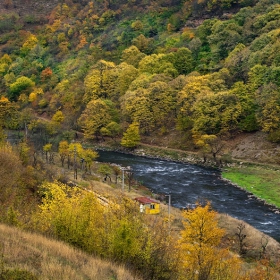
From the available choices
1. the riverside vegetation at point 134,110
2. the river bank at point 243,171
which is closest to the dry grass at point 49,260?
the riverside vegetation at point 134,110

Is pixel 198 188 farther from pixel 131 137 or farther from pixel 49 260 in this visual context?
pixel 49 260

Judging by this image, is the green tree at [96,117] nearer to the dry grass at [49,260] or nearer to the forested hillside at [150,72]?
the forested hillside at [150,72]

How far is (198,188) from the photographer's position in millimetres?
45750

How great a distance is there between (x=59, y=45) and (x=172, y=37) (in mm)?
35841

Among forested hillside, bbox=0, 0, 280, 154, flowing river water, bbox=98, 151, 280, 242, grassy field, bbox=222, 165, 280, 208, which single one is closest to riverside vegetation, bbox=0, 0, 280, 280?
forested hillside, bbox=0, 0, 280, 154

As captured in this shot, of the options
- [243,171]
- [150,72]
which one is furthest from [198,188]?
[150,72]

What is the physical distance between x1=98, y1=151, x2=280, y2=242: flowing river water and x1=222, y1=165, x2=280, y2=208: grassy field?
1.22m

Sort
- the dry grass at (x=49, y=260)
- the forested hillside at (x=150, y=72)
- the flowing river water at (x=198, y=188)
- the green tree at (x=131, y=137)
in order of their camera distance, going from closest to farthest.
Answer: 1. the dry grass at (x=49, y=260)
2. the flowing river water at (x=198, y=188)
3. the forested hillside at (x=150, y=72)
4. the green tree at (x=131, y=137)

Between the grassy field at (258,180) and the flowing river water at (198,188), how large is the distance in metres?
1.22

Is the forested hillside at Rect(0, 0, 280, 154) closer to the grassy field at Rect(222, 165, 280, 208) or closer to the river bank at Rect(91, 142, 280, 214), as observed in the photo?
the river bank at Rect(91, 142, 280, 214)

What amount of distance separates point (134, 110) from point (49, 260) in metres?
59.7

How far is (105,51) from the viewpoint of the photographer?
103m

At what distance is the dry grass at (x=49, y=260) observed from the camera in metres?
11.1

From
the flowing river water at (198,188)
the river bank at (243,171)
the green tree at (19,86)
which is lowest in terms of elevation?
the flowing river water at (198,188)
